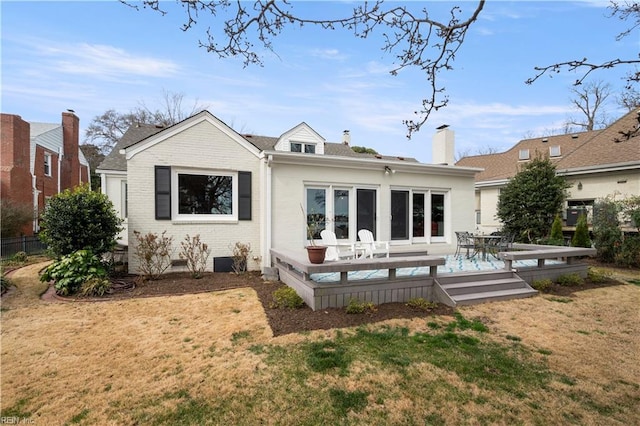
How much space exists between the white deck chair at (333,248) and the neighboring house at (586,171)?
8.92 m

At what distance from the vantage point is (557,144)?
18500 millimetres

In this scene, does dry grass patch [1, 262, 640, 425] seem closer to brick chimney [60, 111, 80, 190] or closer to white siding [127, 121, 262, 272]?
white siding [127, 121, 262, 272]

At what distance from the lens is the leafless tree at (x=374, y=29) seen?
2984 millimetres

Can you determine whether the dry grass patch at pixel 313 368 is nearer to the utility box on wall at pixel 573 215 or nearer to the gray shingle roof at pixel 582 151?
the gray shingle roof at pixel 582 151

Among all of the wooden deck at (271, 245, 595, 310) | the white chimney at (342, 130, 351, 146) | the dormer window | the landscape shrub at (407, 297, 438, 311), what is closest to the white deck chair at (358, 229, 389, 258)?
the wooden deck at (271, 245, 595, 310)

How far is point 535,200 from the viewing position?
13.3 metres

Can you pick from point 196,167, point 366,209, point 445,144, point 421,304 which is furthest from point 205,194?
point 445,144

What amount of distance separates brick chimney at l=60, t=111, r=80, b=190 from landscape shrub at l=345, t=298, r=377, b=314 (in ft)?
79.4

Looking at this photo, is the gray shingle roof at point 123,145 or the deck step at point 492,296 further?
the gray shingle roof at point 123,145

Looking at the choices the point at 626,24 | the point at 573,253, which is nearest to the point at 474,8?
the point at 626,24

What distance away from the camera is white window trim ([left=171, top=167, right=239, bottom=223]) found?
846cm

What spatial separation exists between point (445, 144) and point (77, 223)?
11483 millimetres

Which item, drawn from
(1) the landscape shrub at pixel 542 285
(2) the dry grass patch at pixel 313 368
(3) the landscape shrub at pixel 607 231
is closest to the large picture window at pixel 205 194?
(2) the dry grass patch at pixel 313 368

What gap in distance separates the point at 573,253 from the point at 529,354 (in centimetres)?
545
